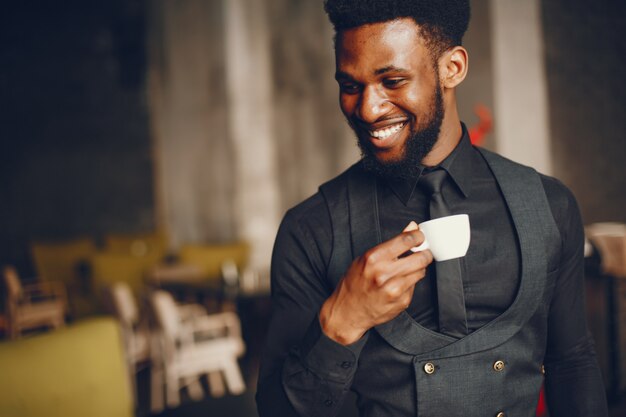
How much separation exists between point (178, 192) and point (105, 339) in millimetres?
7719

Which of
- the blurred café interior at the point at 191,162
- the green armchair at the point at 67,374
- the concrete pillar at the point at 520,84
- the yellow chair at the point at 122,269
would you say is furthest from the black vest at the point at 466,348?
the yellow chair at the point at 122,269

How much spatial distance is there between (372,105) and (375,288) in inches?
14.5

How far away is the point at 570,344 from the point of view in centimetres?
114

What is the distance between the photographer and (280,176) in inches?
258

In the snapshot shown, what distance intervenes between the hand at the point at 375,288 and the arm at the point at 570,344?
41 centimetres

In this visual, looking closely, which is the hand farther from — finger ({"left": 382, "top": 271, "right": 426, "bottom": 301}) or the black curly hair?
the black curly hair

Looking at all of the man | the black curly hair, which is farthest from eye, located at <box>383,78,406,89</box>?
the black curly hair

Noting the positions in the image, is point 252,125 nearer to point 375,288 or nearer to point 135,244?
point 135,244

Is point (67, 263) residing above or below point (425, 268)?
below

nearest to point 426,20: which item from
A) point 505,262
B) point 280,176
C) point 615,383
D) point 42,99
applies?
point 505,262

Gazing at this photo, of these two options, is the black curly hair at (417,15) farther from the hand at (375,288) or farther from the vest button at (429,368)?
the vest button at (429,368)

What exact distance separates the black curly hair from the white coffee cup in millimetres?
389

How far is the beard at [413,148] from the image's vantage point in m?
1.09

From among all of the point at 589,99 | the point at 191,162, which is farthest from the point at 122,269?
the point at 589,99
